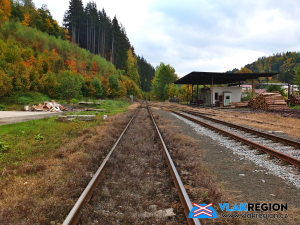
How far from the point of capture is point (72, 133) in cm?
903

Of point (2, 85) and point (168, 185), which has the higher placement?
point (2, 85)

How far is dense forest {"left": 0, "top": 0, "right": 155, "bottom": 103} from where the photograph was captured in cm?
2004

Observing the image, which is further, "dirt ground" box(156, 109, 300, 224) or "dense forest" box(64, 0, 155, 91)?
"dense forest" box(64, 0, 155, 91)

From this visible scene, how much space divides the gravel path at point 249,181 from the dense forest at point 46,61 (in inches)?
703

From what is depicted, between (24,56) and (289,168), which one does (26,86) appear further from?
(289,168)

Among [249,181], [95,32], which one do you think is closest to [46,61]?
[249,181]

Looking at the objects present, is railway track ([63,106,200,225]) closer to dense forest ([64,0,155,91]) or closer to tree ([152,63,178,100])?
dense forest ([64,0,155,91])

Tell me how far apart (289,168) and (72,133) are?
26.3 ft

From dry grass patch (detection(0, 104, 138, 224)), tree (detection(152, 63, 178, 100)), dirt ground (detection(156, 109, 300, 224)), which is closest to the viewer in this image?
dry grass patch (detection(0, 104, 138, 224))

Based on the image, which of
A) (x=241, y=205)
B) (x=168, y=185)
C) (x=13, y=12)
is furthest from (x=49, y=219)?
(x=13, y=12)

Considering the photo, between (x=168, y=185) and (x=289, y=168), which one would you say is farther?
(x=289, y=168)

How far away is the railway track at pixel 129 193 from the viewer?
2725mm

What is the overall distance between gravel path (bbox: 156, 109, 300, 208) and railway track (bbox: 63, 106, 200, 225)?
3.60 ft

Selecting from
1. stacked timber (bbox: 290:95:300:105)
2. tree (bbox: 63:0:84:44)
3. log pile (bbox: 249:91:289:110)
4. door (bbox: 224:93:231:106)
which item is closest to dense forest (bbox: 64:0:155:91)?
tree (bbox: 63:0:84:44)
